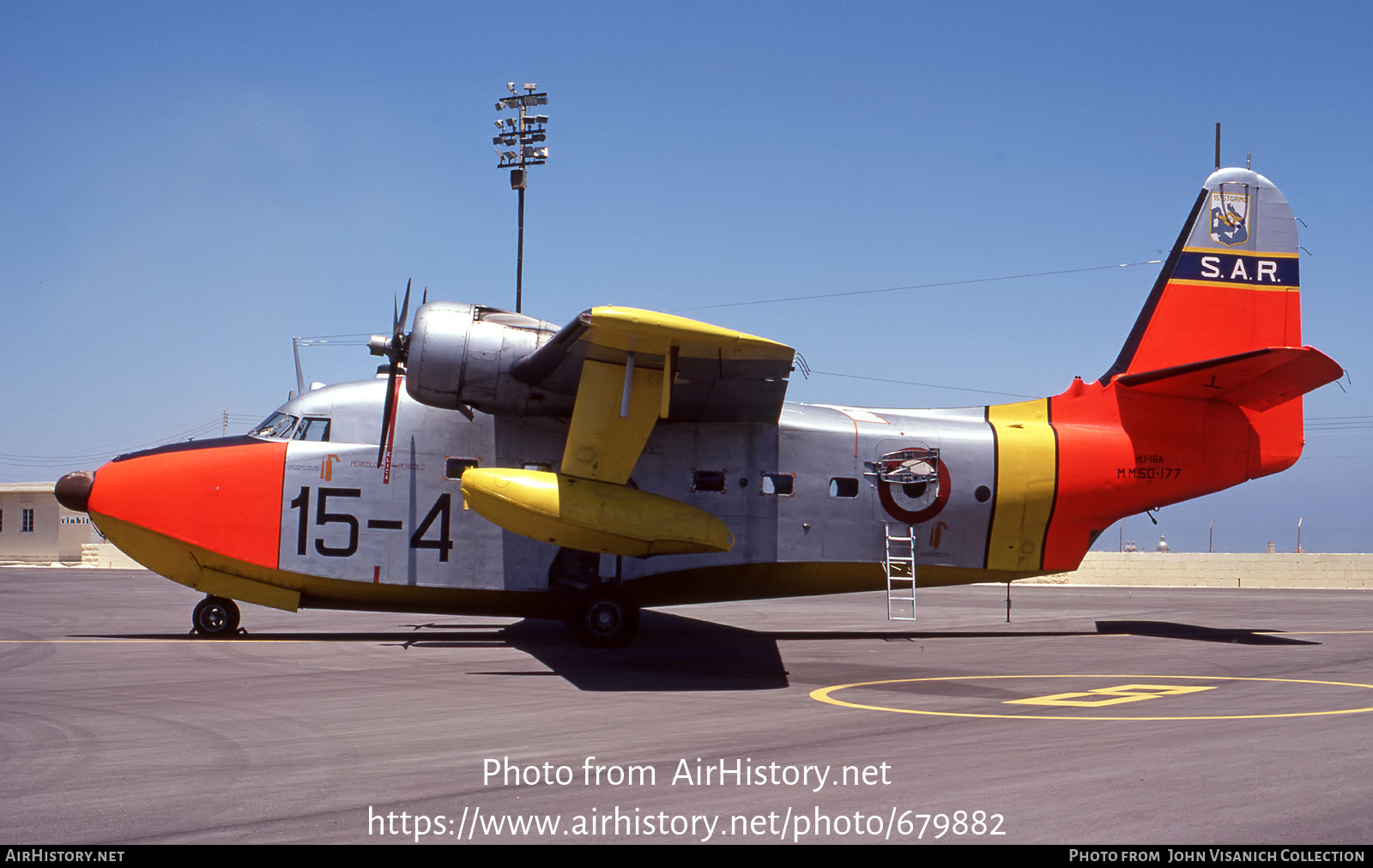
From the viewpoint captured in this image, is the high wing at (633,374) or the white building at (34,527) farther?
the white building at (34,527)

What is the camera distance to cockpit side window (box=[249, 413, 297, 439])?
1552 centimetres

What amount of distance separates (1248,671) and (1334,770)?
646cm

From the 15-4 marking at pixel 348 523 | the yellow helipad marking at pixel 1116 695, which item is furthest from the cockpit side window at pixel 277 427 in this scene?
the yellow helipad marking at pixel 1116 695

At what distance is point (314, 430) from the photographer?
50.9 ft

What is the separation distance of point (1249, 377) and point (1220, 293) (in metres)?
2.31

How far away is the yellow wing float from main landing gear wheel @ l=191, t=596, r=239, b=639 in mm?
5234

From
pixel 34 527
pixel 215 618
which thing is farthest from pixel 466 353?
pixel 34 527

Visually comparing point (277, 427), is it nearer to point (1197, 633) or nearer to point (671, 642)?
point (671, 642)

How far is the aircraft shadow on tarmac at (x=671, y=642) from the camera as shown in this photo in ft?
39.3

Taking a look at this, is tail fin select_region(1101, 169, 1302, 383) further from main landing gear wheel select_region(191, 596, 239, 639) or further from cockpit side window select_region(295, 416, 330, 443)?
main landing gear wheel select_region(191, 596, 239, 639)

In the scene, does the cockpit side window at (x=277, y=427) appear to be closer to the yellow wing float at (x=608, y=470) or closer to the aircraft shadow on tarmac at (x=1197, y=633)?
the yellow wing float at (x=608, y=470)

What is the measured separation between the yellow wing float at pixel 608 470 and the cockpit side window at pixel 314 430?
3.52m

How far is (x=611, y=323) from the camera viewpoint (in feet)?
37.7
